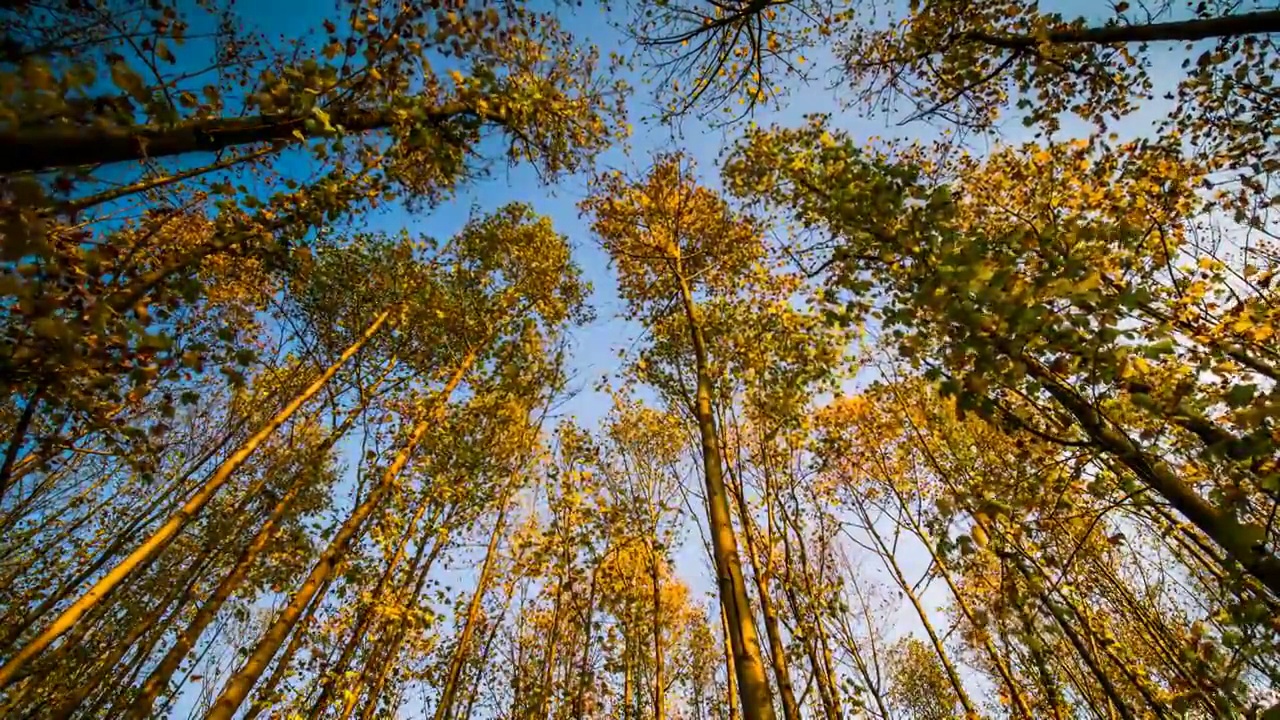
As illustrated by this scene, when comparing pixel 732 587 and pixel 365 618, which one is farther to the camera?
pixel 365 618

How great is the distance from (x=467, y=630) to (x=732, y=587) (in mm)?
6337

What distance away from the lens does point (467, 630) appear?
8148mm

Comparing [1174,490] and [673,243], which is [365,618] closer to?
[673,243]

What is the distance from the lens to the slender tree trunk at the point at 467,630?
764 cm

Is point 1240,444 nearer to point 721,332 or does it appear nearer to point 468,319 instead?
point 721,332

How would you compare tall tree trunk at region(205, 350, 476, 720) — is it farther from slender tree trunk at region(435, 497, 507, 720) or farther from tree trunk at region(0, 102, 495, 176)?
tree trunk at region(0, 102, 495, 176)

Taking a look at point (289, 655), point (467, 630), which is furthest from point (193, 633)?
point (467, 630)

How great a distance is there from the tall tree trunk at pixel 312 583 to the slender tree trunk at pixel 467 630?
2.25m

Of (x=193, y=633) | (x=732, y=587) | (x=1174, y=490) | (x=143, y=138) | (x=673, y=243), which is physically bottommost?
(x=1174, y=490)

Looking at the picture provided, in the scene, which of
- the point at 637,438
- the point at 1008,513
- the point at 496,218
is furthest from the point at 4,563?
the point at 1008,513

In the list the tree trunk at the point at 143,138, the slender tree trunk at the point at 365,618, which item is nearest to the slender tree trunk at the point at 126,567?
the slender tree trunk at the point at 365,618

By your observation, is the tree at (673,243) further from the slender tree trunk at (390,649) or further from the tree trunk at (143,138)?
the slender tree trunk at (390,649)

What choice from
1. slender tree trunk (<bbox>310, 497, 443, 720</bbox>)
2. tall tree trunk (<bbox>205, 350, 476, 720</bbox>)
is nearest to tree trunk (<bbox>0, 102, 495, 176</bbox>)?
tall tree trunk (<bbox>205, 350, 476, 720</bbox>)

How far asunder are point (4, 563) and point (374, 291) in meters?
8.87
